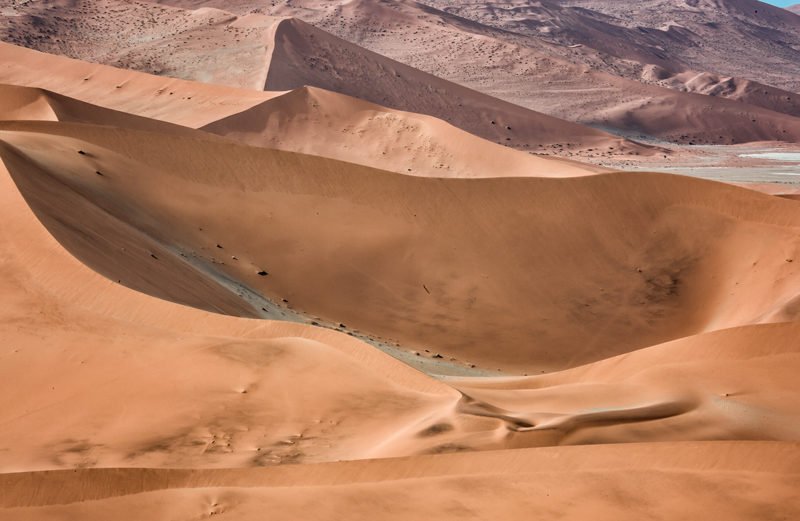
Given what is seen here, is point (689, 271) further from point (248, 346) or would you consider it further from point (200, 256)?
point (248, 346)

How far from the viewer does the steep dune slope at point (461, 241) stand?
11977 mm

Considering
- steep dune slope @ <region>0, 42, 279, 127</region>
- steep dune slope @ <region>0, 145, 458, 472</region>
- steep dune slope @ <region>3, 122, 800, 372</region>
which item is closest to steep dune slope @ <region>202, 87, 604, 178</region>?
steep dune slope @ <region>0, 42, 279, 127</region>

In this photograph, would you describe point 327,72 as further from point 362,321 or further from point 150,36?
point 362,321

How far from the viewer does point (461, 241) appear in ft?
45.4

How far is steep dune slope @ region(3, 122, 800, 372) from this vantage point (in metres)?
12.0

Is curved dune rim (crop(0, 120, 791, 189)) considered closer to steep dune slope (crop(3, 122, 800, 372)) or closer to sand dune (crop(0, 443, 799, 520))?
steep dune slope (crop(3, 122, 800, 372))

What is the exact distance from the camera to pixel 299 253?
1270cm

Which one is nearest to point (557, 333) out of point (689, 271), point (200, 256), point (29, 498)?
point (689, 271)

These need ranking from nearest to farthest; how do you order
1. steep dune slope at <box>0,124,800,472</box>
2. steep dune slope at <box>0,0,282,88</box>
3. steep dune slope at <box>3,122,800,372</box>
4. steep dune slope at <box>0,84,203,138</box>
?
steep dune slope at <box>0,124,800,472</box>, steep dune slope at <box>3,122,800,372</box>, steep dune slope at <box>0,84,203,138</box>, steep dune slope at <box>0,0,282,88</box>

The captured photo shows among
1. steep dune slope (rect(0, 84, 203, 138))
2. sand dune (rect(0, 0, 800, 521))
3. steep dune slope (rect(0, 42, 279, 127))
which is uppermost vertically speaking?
sand dune (rect(0, 0, 800, 521))

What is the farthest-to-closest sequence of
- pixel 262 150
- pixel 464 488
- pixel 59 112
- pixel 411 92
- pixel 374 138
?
pixel 411 92
pixel 374 138
pixel 59 112
pixel 262 150
pixel 464 488

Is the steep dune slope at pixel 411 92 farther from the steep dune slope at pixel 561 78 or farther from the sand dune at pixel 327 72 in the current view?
the steep dune slope at pixel 561 78

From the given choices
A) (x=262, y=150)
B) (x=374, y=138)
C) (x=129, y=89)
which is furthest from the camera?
(x=129, y=89)

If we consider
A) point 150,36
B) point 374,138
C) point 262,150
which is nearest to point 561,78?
point 150,36
